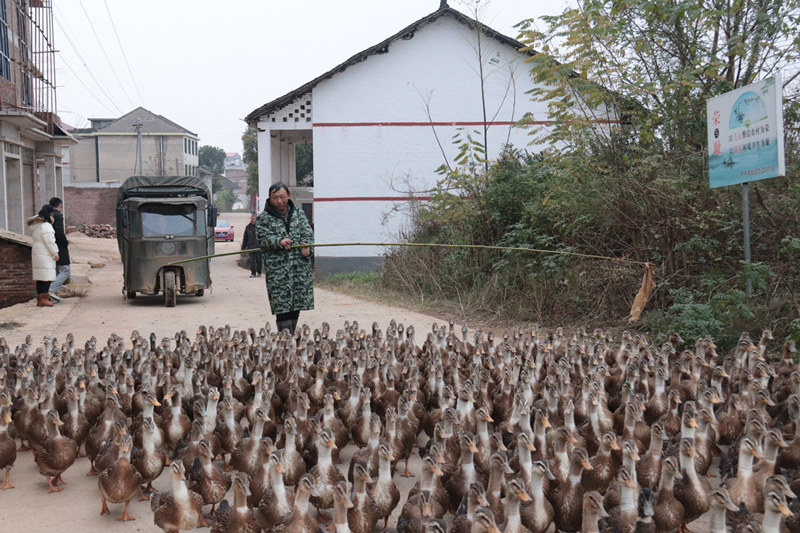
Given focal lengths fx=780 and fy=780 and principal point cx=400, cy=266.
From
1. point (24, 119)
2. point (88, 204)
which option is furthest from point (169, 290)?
point (88, 204)

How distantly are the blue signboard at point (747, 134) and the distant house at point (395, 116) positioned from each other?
40.9 ft

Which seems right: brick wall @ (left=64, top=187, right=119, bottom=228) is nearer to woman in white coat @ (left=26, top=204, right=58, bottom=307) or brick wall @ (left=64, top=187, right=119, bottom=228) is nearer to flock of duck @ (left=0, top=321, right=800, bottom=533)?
woman in white coat @ (left=26, top=204, right=58, bottom=307)

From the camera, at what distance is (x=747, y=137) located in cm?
850

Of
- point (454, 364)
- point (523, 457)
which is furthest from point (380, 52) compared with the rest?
point (523, 457)

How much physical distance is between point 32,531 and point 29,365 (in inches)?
108

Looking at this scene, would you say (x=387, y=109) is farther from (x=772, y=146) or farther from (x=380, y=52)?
(x=772, y=146)

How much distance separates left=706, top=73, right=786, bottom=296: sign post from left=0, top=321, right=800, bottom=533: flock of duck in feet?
6.21

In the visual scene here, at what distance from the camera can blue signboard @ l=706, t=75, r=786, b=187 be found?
806 centimetres

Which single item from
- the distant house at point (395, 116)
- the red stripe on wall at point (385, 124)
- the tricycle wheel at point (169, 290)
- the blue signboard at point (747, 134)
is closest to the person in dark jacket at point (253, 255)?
A: the distant house at point (395, 116)

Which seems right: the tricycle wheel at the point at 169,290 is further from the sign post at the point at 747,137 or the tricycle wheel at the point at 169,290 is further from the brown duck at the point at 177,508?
the brown duck at the point at 177,508

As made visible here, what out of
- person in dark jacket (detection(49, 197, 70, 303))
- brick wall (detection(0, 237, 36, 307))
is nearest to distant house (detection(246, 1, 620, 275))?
person in dark jacket (detection(49, 197, 70, 303))

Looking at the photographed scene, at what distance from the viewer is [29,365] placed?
23.7 ft

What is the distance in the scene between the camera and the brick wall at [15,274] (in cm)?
1455

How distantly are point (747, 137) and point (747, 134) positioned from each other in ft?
0.11
